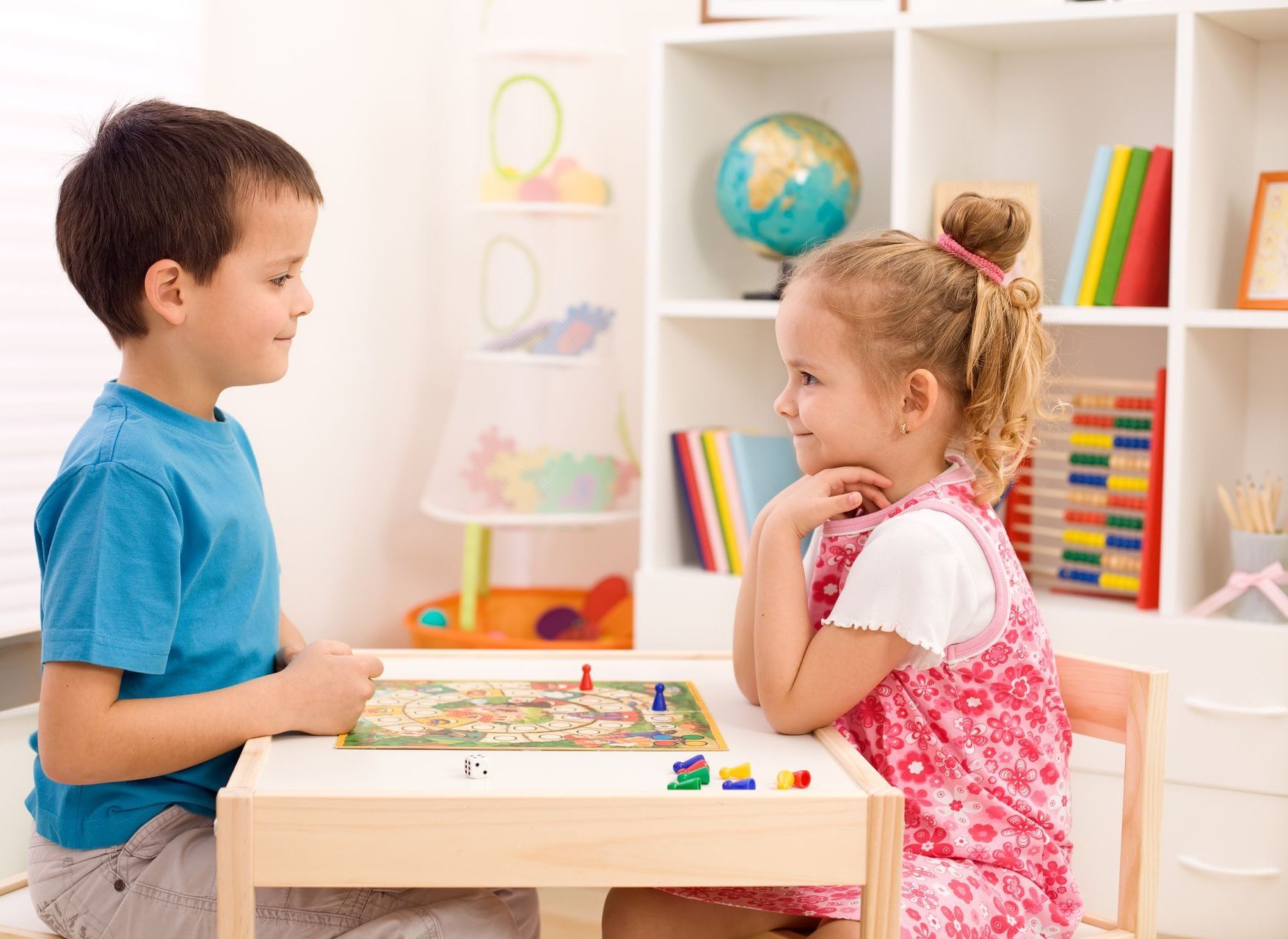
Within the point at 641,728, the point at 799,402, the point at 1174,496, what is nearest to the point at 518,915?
the point at 641,728

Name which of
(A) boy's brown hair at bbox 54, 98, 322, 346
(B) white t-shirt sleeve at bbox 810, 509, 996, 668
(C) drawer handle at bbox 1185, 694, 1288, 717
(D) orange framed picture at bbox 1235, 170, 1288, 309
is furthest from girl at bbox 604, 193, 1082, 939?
(D) orange framed picture at bbox 1235, 170, 1288, 309

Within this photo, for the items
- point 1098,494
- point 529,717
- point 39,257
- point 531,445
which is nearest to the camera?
point 529,717

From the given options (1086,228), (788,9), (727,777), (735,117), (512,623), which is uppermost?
(788,9)

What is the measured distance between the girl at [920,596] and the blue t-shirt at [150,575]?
1.35 ft

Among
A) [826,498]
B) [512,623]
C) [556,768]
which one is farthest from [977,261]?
Result: [512,623]

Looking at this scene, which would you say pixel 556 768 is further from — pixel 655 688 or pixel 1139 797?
pixel 1139 797

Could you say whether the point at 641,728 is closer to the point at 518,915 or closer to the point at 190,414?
the point at 518,915

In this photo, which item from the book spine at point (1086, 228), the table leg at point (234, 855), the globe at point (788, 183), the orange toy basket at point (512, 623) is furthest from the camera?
the orange toy basket at point (512, 623)

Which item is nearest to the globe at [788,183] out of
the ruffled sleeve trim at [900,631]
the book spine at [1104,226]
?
the book spine at [1104,226]

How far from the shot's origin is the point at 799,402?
4.20ft

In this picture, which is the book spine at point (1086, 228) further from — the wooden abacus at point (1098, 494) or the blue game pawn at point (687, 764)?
the blue game pawn at point (687, 764)

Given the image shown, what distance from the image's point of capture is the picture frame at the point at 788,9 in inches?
88.7

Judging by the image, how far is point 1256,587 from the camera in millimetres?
1976

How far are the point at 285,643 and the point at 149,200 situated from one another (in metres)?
0.48
